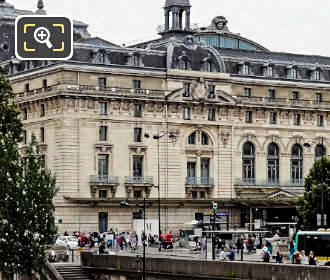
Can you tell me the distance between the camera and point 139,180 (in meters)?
120

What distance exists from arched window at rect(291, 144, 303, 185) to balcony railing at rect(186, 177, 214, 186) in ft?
36.5

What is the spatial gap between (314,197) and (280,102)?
28665 millimetres

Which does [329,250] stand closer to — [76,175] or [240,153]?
[76,175]

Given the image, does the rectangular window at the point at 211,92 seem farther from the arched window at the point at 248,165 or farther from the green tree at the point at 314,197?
the green tree at the point at 314,197

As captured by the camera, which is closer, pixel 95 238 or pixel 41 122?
pixel 95 238

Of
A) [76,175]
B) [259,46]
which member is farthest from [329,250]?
[259,46]

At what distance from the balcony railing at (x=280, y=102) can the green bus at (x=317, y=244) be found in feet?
190

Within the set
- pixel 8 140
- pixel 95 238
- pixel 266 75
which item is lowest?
pixel 95 238

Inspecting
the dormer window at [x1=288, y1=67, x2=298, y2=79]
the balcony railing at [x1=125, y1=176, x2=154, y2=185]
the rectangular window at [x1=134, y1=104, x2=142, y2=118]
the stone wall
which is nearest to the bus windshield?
the stone wall

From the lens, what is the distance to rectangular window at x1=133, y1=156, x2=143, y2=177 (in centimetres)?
12006

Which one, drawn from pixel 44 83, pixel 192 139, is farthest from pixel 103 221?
pixel 44 83

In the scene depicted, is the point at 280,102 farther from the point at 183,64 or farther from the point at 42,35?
the point at 42,35

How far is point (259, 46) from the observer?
157250mm

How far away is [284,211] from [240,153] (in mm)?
8402
